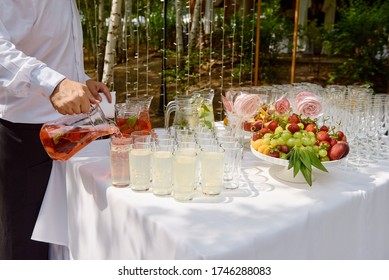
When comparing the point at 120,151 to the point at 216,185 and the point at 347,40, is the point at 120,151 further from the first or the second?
the point at 347,40

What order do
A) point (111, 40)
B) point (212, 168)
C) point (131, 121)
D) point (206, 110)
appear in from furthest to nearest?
point (111, 40) → point (206, 110) → point (131, 121) → point (212, 168)

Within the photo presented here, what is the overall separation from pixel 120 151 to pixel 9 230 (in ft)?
2.72

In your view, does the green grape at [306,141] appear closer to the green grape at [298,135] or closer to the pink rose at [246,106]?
the green grape at [298,135]

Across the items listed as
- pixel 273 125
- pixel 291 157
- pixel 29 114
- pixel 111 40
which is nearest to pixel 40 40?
pixel 29 114

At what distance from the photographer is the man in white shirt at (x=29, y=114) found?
1639mm

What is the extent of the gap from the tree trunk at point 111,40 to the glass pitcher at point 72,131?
3.12 meters

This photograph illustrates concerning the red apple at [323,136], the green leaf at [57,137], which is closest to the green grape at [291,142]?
the red apple at [323,136]

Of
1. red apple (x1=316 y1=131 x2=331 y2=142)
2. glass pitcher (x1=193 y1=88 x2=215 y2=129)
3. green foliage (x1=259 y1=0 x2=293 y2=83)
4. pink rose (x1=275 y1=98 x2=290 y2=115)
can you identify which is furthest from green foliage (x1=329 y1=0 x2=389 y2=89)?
red apple (x1=316 y1=131 x2=331 y2=142)

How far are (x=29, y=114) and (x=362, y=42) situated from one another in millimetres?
6428

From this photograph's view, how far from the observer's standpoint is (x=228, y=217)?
1139 mm

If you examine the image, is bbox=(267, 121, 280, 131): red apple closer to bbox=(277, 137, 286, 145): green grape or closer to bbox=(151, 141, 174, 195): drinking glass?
bbox=(277, 137, 286, 145): green grape

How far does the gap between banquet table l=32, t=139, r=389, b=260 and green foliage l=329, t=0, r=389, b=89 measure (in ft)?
18.7

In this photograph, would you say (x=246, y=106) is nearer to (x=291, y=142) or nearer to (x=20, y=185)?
(x=291, y=142)

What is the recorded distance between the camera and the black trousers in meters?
1.77
